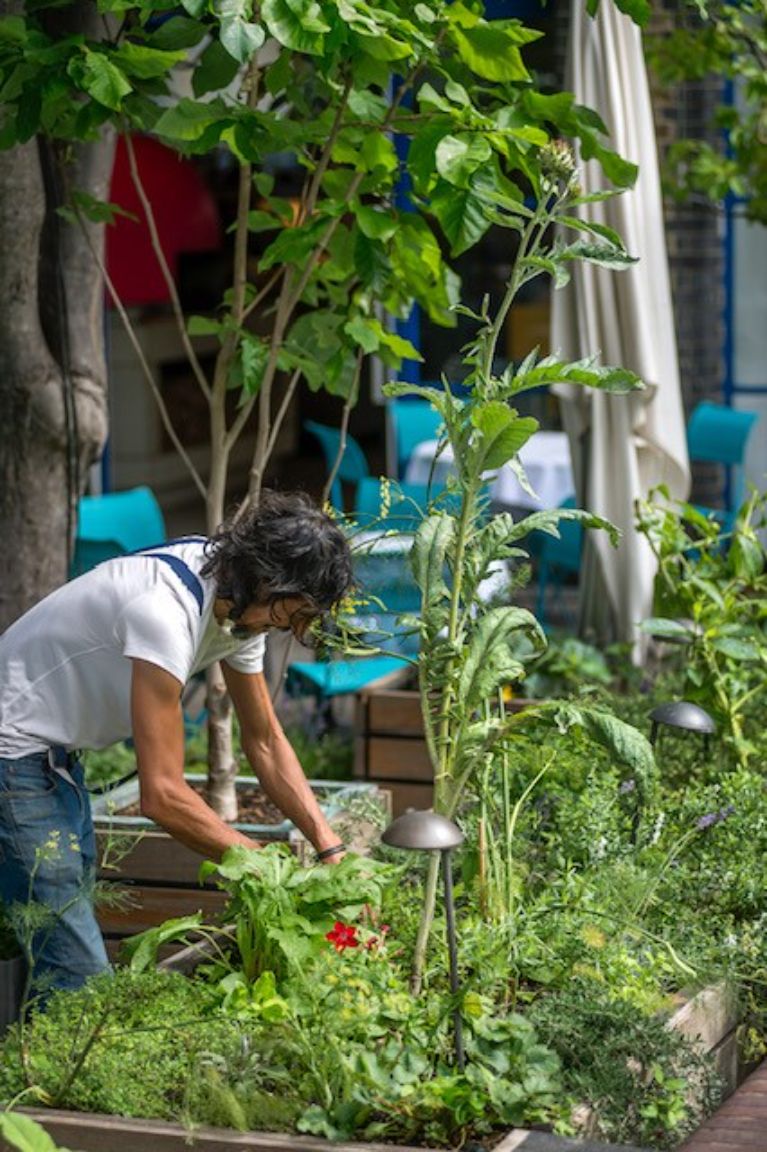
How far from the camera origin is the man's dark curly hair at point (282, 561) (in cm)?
417

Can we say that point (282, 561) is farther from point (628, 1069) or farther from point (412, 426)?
point (412, 426)

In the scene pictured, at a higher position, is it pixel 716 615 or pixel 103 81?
pixel 103 81

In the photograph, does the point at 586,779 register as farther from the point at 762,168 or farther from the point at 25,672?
the point at 762,168

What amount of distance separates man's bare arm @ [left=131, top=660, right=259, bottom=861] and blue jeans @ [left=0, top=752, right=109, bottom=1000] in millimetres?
236

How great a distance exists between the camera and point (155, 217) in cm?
1127

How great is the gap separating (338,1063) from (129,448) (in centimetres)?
960

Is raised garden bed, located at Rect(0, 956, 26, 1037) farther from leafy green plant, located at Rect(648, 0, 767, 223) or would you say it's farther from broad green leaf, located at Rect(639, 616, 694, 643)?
leafy green plant, located at Rect(648, 0, 767, 223)

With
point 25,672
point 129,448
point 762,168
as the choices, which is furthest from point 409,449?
point 25,672

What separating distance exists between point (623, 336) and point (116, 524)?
214 centimetres

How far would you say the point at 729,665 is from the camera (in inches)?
239

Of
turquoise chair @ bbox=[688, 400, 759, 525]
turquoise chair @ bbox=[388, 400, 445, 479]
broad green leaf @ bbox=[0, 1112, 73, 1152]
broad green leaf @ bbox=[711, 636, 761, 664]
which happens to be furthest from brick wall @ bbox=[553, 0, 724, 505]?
broad green leaf @ bbox=[0, 1112, 73, 1152]

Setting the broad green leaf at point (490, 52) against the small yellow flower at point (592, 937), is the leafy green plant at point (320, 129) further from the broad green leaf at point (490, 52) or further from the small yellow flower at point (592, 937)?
the small yellow flower at point (592, 937)

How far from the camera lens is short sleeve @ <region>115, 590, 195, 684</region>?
4.10 m

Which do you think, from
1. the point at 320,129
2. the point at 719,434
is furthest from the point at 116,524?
the point at 320,129
